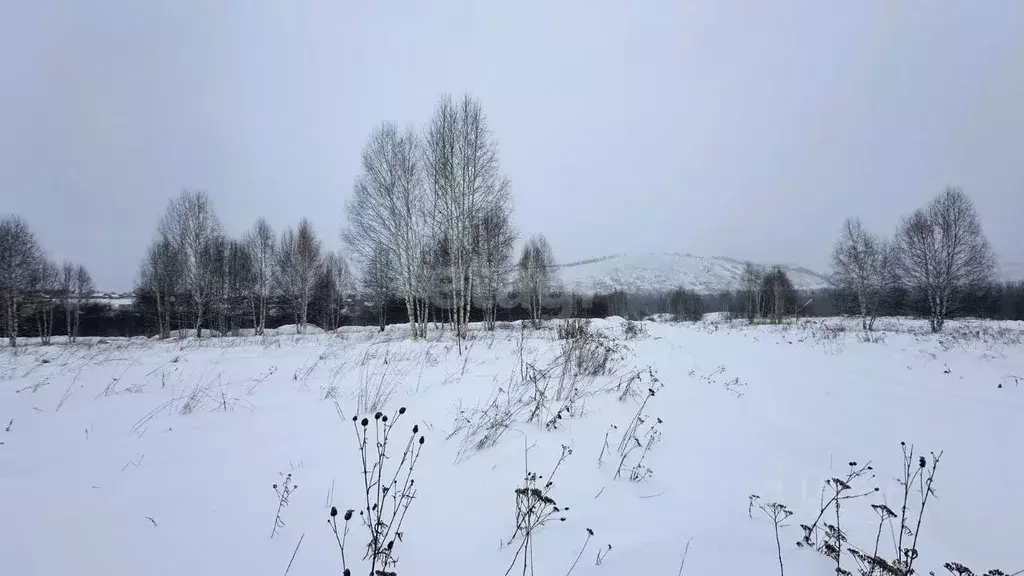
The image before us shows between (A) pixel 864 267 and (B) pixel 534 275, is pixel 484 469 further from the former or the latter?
(A) pixel 864 267

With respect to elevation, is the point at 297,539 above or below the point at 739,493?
above

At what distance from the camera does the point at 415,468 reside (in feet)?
7.73

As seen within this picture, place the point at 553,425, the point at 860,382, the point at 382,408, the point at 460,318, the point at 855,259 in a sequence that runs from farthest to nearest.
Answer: the point at 855,259, the point at 460,318, the point at 860,382, the point at 382,408, the point at 553,425

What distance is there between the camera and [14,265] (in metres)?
17.4

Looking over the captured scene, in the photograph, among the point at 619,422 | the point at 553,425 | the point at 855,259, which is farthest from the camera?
the point at 855,259

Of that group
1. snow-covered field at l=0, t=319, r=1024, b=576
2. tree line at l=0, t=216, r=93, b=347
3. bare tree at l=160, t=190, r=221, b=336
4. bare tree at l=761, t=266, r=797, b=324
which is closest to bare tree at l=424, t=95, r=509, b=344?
snow-covered field at l=0, t=319, r=1024, b=576

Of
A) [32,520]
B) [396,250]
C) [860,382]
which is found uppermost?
[396,250]

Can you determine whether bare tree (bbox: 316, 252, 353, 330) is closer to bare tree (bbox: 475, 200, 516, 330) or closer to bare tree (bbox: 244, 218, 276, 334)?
bare tree (bbox: 244, 218, 276, 334)

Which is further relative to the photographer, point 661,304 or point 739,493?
point 661,304

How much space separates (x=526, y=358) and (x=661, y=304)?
57.2 m

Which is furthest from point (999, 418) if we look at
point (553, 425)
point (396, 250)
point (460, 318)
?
point (396, 250)

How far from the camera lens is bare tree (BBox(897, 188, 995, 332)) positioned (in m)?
18.0

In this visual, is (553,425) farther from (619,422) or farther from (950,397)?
(950,397)

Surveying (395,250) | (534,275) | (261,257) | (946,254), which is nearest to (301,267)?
(261,257)
